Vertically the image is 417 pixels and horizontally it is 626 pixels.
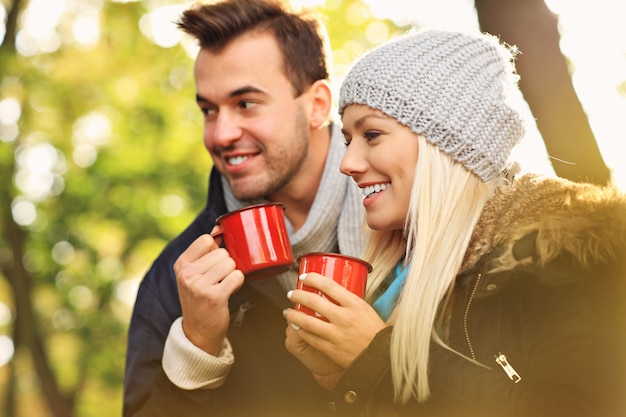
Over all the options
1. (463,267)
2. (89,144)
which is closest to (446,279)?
(463,267)

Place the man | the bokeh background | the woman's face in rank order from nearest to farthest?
1. the woman's face
2. the man
3. the bokeh background

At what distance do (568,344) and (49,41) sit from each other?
45.0ft

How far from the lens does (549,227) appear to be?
9.71 feet

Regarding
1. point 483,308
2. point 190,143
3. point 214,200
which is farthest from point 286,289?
point 190,143

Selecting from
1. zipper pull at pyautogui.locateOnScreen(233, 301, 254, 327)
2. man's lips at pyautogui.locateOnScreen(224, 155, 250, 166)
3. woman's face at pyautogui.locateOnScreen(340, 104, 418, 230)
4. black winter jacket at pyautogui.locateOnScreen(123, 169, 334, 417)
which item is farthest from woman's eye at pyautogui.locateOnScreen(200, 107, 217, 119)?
woman's face at pyautogui.locateOnScreen(340, 104, 418, 230)

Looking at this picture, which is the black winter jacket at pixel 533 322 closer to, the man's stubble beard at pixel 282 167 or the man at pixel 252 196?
the man at pixel 252 196

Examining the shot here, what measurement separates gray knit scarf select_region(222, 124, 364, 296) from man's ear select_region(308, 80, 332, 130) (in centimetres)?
30

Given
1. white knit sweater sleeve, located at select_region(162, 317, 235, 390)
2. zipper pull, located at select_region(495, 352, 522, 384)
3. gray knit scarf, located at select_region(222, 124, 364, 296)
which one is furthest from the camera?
gray knit scarf, located at select_region(222, 124, 364, 296)

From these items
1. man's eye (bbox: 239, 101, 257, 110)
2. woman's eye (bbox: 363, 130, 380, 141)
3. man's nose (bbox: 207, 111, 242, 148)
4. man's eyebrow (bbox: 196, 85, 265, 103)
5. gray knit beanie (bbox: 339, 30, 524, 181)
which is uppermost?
gray knit beanie (bbox: 339, 30, 524, 181)

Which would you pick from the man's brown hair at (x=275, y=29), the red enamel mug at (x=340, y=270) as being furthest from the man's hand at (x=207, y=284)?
the man's brown hair at (x=275, y=29)

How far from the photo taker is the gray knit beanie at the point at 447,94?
3232 mm

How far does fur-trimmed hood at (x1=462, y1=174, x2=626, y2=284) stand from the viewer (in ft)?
9.51

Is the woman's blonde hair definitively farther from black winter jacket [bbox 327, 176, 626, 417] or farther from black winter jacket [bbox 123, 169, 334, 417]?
black winter jacket [bbox 123, 169, 334, 417]

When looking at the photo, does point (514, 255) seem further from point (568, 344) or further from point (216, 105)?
point (216, 105)
